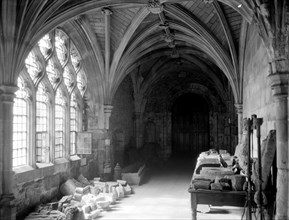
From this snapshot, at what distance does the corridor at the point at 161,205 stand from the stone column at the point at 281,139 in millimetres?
2467

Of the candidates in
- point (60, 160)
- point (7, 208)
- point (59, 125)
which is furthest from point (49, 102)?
point (7, 208)

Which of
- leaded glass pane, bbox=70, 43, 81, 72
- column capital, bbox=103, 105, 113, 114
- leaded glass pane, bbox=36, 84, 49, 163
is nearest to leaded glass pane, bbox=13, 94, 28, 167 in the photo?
leaded glass pane, bbox=36, 84, 49, 163

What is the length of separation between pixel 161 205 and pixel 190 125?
12.7m

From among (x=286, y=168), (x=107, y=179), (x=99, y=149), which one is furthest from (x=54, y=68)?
(x=286, y=168)

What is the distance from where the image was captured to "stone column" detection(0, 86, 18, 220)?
572 cm

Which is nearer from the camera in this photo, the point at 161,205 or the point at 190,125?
the point at 161,205

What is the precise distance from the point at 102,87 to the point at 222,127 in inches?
368

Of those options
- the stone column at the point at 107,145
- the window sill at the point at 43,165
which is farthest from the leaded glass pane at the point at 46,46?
the stone column at the point at 107,145

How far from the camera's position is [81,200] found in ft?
26.0

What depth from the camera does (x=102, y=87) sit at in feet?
36.8

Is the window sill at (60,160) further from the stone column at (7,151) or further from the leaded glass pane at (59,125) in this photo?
the stone column at (7,151)

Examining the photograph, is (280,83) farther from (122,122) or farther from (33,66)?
(122,122)

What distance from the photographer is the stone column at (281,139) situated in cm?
427

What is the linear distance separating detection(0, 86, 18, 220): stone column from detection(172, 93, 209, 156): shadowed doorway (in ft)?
48.4
